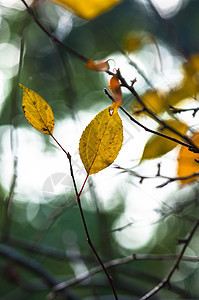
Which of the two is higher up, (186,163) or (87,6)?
(87,6)

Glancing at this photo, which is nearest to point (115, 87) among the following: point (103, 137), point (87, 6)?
point (103, 137)

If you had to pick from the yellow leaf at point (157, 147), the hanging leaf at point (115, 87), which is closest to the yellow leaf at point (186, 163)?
the yellow leaf at point (157, 147)

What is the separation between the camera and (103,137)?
34 centimetres

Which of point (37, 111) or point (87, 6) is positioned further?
point (87, 6)

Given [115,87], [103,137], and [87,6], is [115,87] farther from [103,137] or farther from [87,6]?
[87,6]

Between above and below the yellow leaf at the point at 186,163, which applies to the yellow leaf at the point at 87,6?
above

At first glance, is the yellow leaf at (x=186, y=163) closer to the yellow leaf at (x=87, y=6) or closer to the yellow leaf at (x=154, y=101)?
the yellow leaf at (x=154, y=101)

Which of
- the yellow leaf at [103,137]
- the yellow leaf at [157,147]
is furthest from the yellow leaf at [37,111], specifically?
the yellow leaf at [157,147]

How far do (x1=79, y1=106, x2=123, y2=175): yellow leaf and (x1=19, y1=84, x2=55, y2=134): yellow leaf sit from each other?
4 centimetres

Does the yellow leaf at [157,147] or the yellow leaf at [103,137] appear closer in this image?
the yellow leaf at [103,137]

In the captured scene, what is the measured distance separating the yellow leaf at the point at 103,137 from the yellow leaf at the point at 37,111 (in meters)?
0.04

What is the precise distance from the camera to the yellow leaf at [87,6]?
492 millimetres

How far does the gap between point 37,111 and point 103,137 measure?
72 millimetres

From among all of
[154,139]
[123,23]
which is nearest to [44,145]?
[123,23]
